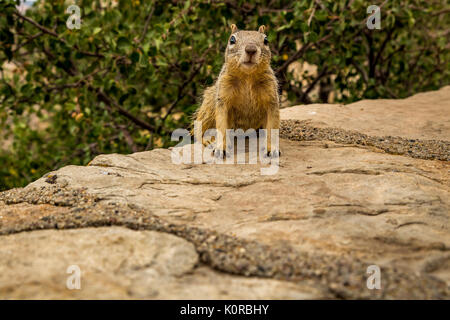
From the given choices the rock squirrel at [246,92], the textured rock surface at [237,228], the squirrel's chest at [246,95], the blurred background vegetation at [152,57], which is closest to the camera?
the textured rock surface at [237,228]

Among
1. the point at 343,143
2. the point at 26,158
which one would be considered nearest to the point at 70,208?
the point at 343,143

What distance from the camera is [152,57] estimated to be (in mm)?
5992

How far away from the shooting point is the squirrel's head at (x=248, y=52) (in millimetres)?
Result: 4375

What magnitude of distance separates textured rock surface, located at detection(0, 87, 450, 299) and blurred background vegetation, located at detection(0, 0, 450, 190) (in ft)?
7.35

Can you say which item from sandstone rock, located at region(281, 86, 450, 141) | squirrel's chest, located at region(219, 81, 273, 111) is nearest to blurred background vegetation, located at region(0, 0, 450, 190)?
sandstone rock, located at region(281, 86, 450, 141)

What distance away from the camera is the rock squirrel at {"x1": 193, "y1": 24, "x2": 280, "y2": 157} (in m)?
4.55

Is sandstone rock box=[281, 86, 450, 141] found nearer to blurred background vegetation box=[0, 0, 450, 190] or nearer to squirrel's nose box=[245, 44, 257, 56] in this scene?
blurred background vegetation box=[0, 0, 450, 190]

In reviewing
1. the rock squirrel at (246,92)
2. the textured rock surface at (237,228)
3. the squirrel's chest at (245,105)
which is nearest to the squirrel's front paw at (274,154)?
the rock squirrel at (246,92)

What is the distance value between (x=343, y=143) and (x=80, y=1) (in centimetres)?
483

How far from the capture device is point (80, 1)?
22.8ft

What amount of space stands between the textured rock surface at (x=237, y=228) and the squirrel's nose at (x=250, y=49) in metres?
1.15

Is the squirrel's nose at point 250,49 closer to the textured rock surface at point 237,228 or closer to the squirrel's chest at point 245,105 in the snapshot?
the squirrel's chest at point 245,105

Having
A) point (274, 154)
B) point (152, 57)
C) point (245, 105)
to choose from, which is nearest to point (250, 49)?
point (245, 105)
